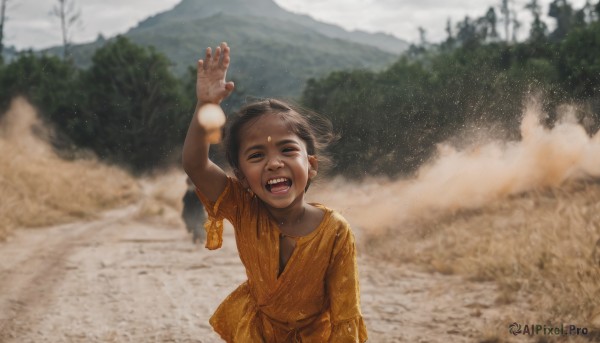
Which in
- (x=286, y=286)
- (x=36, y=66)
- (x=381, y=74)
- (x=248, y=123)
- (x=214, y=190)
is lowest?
(x=286, y=286)

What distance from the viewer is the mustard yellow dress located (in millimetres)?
2305

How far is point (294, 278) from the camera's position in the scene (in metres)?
2.32

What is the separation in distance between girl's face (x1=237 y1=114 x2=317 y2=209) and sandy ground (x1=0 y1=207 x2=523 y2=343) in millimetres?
2496

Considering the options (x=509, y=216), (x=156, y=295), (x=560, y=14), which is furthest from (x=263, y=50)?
(x=156, y=295)

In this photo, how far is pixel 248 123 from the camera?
7.81 feet

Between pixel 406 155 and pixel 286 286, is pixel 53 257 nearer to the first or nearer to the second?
pixel 406 155

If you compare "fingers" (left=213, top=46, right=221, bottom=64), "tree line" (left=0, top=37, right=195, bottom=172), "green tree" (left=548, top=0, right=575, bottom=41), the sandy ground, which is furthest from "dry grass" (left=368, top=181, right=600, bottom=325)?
"green tree" (left=548, top=0, right=575, bottom=41)

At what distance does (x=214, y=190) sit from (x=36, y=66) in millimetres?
22747

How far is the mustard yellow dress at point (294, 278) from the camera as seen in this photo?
2.30 meters

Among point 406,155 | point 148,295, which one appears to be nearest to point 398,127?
point 406,155

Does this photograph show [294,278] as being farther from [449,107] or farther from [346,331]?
[449,107]

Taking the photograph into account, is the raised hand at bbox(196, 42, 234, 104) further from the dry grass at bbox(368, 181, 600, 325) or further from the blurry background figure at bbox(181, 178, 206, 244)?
the blurry background figure at bbox(181, 178, 206, 244)

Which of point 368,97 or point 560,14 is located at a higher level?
point 560,14

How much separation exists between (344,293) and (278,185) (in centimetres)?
49
